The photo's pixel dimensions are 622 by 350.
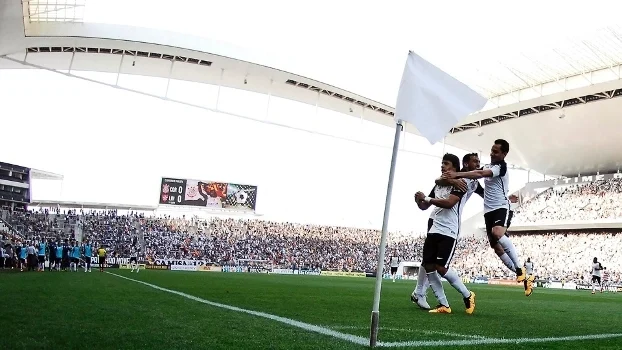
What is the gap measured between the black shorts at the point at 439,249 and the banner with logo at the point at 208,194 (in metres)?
45.7

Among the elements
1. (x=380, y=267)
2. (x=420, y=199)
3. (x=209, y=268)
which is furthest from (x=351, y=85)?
(x=380, y=267)

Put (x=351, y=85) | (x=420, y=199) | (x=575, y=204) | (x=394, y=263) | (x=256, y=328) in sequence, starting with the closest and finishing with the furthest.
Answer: (x=256, y=328), (x=420, y=199), (x=351, y=85), (x=575, y=204), (x=394, y=263)

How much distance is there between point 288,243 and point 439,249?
45214 millimetres

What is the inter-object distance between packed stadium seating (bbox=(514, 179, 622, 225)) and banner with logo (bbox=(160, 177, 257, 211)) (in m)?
24.2

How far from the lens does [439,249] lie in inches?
276

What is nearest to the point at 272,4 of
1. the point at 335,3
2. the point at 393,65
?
the point at 335,3

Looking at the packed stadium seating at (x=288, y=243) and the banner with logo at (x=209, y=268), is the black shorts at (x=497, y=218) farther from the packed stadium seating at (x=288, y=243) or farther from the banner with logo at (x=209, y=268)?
the packed stadium seating at (x=288, y=243)

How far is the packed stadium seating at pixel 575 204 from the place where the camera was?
43.8m

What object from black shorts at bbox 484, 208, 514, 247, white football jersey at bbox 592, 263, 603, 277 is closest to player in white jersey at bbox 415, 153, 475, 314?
black shorts at bbox 484, 208, 514, 247

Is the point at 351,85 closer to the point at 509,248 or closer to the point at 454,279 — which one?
the point at 509,248

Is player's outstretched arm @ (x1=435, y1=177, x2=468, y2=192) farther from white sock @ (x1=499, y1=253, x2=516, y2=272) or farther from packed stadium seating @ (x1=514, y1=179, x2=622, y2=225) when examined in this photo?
packed stadium seating @ (x1=514, y1=179, x2=622, y2=225)

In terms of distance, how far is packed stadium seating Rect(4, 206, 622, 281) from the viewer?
137 feet

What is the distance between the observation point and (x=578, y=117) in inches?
1559

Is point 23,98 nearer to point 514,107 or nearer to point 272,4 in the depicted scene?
point 272,4
